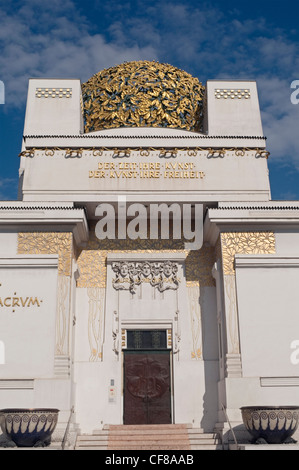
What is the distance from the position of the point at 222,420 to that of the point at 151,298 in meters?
3.12

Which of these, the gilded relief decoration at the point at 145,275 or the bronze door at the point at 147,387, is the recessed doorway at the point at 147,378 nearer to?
the bronze door at the point at 147,387

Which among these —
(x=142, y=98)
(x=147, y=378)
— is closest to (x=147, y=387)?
(x=147, y=378)

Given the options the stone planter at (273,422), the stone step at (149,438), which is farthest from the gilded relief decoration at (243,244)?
the stone step at (149,438)

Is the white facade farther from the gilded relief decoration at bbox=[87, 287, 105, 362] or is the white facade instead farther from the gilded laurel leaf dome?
the gilded laurel leaf dome

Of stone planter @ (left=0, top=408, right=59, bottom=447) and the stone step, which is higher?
stone planter @ (left=0, top=408, right=59, bottom=447)

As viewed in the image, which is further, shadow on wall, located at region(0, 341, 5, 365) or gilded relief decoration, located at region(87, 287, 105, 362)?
gilded relief decoration, located at region(87, 287, 105, 362)

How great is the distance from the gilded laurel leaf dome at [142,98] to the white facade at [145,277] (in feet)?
1.65

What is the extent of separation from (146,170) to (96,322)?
12.1 ft

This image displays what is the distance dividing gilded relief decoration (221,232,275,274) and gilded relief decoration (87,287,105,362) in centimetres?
298

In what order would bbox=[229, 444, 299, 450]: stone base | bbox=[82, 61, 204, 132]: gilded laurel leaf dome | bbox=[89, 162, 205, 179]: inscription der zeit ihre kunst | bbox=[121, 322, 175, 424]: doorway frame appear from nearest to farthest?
bbox=[229, 444, 299, 450]: stone base
bbox=[121, 322, 175, 424]: doorway frame
bbox=[89, 162, 205, 179]: inscription der zeit ihre kunst
bbox=[82, 61, 204, 132]: gilded laurel leaf dome

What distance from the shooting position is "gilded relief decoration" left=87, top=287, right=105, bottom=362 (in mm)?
11984

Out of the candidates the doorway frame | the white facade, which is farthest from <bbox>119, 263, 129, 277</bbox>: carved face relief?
the doorway frame

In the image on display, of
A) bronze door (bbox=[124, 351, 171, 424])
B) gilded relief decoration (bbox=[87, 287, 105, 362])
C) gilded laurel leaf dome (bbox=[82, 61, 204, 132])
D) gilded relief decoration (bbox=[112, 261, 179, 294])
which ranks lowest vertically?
bronze door (bbox=[124, 351, 171, 424])
